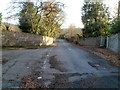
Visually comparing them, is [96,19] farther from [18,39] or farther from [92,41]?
[18,39]

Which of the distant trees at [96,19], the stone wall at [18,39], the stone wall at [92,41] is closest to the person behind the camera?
the stone wall at [18,39]

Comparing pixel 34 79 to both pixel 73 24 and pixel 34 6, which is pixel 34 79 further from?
pixel 73 24

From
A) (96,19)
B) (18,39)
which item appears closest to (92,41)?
(96,19)

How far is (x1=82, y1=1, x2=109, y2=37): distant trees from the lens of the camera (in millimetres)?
24122

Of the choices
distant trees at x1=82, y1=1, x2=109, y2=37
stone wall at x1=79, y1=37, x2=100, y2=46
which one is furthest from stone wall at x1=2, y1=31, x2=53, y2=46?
distant trees at x1=82, y1=1, x2=109, y2=37

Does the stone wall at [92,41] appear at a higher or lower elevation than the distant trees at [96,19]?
lower

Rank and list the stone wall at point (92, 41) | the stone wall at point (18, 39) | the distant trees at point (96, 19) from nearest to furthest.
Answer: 1. the stone wall at point (18, 39)
2. the stone wall at point (92, 41)
3. the distant trees at point (96, 19)

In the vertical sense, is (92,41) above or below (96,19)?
below

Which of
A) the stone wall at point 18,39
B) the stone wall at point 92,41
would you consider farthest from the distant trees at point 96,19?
the stone wall at point 18,39

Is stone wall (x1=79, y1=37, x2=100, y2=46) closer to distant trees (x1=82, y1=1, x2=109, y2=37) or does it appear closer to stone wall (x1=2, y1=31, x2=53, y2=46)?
distant trees (x1=82, y1=1, x2=109, y2=37)

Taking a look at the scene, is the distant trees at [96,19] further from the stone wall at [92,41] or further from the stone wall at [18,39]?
the stone wall at [18,39]

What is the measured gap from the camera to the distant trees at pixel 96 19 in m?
24.1

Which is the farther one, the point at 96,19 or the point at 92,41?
the point at 96,19

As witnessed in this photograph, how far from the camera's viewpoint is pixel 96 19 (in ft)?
83.5
